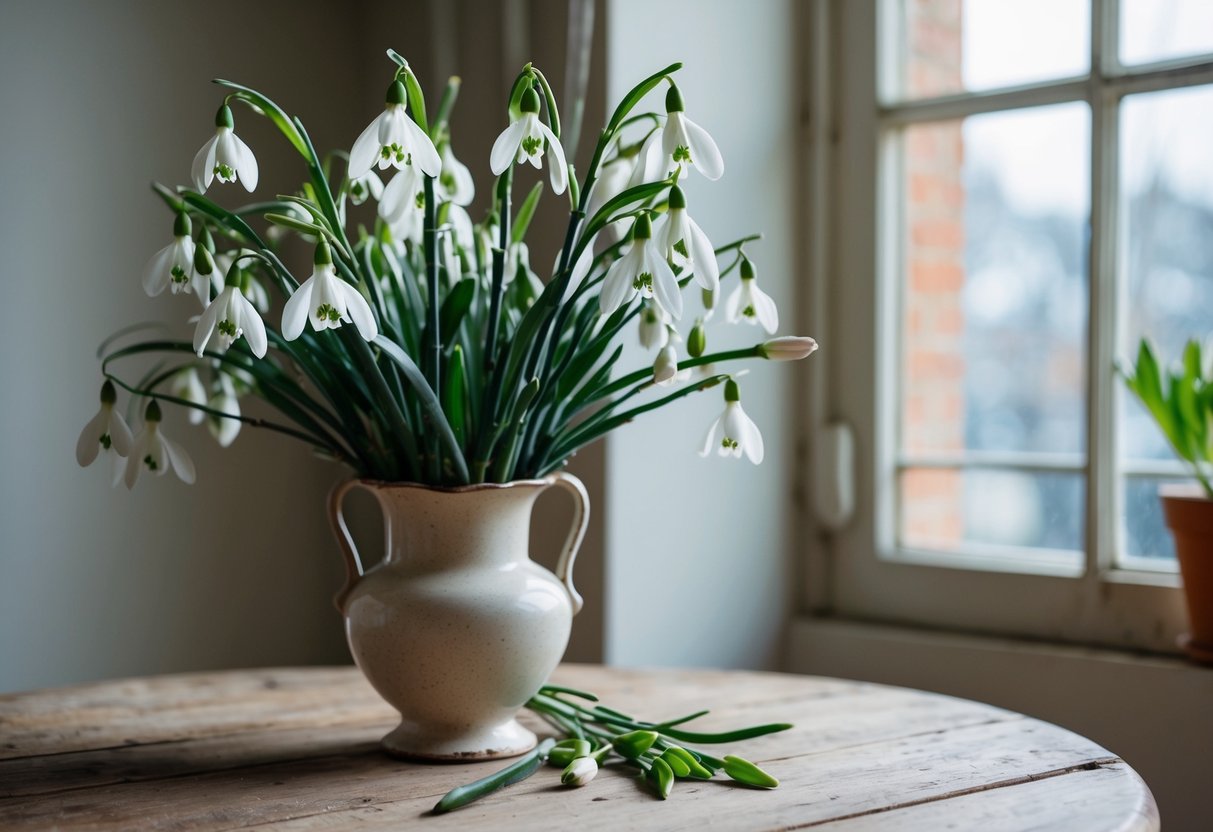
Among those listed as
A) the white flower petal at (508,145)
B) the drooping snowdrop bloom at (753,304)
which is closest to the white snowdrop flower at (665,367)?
the drooping snowdrop bloom at (753,304)

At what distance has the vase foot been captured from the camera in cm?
109

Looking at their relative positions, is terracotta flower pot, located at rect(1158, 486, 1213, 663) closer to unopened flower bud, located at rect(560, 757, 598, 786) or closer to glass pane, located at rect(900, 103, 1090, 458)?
glass pane, located at rect(900, 103, 1090, 458)

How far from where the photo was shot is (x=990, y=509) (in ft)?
6.40

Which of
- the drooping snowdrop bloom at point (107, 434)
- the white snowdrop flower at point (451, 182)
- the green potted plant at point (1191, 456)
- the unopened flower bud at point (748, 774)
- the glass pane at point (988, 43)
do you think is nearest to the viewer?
the unopened flower bud at point (748, 774)

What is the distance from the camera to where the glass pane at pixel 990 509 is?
6.07 feet

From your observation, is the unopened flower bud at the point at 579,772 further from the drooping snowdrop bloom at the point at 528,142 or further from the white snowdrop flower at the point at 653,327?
the drooping snowdrop bloom at the point at 528,142

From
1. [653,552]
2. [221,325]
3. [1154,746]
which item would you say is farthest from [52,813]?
→ [1154,746]

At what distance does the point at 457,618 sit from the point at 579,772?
0.57 ft

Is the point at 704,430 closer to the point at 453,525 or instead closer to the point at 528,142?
the point at 453,525

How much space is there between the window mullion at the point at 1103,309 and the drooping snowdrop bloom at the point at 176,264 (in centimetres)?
133

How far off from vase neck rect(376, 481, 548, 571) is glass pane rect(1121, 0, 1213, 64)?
125 centimetres

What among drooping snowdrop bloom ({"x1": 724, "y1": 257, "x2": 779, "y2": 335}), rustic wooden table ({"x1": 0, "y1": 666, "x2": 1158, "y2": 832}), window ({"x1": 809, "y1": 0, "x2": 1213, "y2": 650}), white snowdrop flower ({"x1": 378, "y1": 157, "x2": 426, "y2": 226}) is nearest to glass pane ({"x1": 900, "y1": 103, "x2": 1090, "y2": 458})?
window ({"x1": 809, "y1": 0, "x2": 1213, "y2": 650})

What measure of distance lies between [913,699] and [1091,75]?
1.03 meters

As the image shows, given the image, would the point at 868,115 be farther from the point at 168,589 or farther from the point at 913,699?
the point at 168,589
